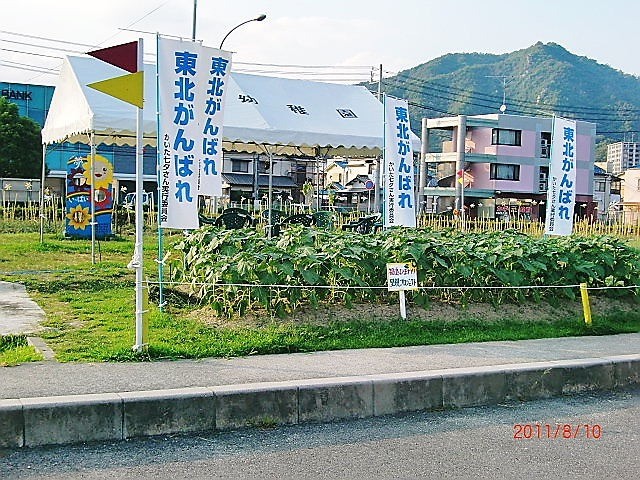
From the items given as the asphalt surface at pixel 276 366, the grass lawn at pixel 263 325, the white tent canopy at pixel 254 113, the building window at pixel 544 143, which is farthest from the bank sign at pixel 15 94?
the asphalt surface at pixel 276 366

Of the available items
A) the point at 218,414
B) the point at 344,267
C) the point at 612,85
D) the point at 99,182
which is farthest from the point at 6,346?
the point at 612,85

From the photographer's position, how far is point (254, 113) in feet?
47.1

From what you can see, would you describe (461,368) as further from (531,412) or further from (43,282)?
(43,282)

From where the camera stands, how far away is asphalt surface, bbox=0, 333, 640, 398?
5.73 meters

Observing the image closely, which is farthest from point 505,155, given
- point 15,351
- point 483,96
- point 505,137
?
point 15,351

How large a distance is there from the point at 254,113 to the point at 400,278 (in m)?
7.00

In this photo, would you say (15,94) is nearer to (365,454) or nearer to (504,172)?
(504,172)

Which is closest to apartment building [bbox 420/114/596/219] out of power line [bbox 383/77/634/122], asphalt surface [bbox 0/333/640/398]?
power line [bbox 383/77/634/122]

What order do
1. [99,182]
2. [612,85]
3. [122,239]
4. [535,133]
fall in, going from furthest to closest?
1. [612,85]
2. [535,133]
3. [122,239]
4. [99,182]

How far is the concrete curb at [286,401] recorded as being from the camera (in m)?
5.10

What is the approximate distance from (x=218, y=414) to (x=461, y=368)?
2329mm

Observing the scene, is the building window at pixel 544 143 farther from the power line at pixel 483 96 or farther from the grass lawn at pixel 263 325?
the grass lawn at pixel 263 325

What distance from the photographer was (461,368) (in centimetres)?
662
